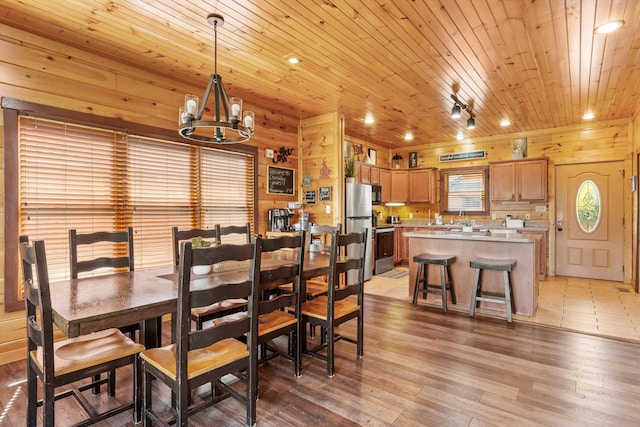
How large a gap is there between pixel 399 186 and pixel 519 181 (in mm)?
2312

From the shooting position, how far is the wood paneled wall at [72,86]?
2816mm

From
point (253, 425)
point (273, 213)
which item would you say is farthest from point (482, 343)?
point (273, 213)

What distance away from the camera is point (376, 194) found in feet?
22.6

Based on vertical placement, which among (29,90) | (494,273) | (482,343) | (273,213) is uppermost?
(29,90)

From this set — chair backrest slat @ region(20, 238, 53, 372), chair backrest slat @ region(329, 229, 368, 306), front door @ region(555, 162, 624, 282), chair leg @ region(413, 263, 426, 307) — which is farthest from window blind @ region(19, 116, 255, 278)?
front door @ region(555, 162, 624, 282)

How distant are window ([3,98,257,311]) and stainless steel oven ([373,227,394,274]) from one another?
2.89 m

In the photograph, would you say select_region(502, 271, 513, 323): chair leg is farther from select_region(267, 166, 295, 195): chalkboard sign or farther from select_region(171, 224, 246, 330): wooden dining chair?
select_region(267, 166, 295, 195): chalkboard sign

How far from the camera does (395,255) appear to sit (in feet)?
23.6

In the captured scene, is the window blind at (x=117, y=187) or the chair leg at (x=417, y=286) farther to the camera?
the chair leg at (x=417, y=286)

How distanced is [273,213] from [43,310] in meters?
3.44

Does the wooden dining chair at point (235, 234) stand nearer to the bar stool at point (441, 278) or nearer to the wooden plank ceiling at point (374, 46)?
the wooden plank ceiling at point (374, 46)

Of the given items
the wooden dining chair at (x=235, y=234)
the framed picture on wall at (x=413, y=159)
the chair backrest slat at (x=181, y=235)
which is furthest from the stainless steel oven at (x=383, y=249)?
the chair backrest slat at (x=181, y=235)

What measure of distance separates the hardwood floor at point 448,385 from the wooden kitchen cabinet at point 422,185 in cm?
430

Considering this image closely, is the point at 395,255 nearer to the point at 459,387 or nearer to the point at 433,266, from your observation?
the point at 433,266
